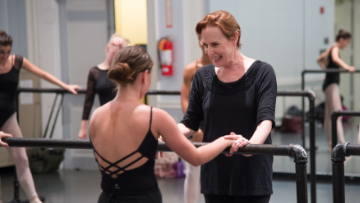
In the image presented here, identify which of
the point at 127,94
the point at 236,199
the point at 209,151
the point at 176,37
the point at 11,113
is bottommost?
the point at 236,199

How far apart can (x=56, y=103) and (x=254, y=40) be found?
102 inches

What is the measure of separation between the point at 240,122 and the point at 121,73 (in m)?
0.59

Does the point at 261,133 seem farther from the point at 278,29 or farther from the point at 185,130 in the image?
the point at 278,29

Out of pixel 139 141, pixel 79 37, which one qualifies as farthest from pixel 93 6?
pixel 139 141

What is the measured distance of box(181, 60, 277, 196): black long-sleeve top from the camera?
70.9 inches

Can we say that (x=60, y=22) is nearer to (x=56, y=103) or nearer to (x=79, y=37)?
(x=79, y=37)

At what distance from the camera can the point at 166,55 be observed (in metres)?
5.16

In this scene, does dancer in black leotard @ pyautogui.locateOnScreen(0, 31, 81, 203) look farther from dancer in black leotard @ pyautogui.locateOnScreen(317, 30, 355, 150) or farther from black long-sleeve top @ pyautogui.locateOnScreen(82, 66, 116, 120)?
dancer in black leotard @ pyautogui.locateOnScreen(317, 30, 355, 150)

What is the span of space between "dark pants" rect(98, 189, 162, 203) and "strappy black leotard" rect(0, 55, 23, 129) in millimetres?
2369

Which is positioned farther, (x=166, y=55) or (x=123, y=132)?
(x=166, y=55)

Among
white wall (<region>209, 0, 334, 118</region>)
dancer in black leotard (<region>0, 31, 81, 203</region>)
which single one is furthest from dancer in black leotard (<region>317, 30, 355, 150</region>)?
dancer in black leotard (<region>0, 31, 81, 203</region>)

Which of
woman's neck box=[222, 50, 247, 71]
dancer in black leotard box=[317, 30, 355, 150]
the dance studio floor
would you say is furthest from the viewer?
dancer in black leotard box=[317, 30, 355, 150]

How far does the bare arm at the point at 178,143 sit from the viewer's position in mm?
1485

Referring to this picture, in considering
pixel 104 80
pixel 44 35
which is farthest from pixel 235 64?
pixel 44 35
